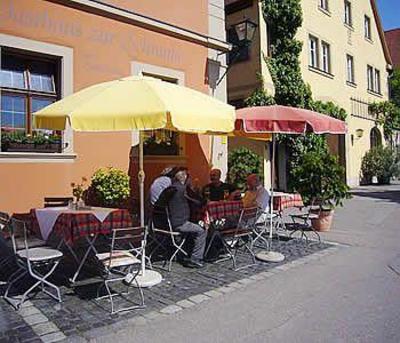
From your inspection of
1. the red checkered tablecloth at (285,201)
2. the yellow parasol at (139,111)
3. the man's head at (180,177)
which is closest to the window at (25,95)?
the yellow parasol at (139,111)

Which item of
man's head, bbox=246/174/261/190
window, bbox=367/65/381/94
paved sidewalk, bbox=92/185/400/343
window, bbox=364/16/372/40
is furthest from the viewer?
window, bbox=367/65/381/94

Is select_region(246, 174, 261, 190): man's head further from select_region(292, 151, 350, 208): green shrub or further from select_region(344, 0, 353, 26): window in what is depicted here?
select_region(344, 0, 353, 26): window

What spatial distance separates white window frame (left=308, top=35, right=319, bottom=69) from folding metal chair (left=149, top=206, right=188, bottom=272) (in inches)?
597

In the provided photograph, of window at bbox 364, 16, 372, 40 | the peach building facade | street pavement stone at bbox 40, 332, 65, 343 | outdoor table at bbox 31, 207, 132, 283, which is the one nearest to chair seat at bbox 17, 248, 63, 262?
outdoor table at bbox 31, 207, 132, 283

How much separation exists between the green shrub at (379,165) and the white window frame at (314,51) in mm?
7096

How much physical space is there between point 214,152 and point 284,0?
359 inches

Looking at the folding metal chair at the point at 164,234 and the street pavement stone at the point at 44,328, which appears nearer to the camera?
the street pavement stone at the point at 44,328

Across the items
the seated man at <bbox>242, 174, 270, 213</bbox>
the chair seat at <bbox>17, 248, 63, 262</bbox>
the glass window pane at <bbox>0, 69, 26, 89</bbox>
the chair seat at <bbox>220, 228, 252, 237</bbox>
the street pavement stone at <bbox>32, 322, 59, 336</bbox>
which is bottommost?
the street pavement stone at <bbox>32, 322, 59, 336</bbox>

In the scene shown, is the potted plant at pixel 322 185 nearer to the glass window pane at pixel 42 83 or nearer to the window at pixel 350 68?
the glass window pane at pixel 42 83

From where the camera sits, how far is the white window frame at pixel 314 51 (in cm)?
1989

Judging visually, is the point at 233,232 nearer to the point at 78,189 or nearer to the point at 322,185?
the point at 78,189

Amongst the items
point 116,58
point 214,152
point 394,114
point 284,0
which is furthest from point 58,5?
point 394,114

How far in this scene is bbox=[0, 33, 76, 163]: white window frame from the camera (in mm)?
7508

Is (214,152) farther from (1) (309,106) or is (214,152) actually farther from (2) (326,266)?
(1) (309,106)
